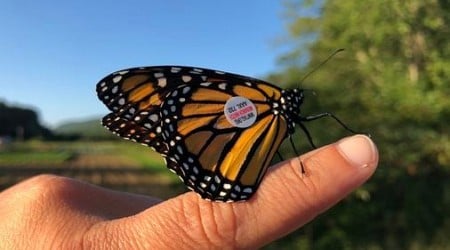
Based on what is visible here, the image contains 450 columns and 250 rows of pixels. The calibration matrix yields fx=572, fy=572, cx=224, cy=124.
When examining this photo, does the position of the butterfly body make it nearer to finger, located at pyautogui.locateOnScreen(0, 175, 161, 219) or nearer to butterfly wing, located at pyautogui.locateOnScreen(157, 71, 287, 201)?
butterfly wing, located at pyautogui.locateOnScreen(157, 71, 287, 201)

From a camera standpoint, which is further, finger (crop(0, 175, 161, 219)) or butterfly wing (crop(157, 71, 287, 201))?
finger (crop(0, 175, 161, 219))

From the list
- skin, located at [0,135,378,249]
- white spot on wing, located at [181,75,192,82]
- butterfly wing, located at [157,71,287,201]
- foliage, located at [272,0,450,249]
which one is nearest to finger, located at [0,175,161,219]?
skin, located at [0,135,378,249]

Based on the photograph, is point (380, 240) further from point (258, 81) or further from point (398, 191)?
point (258, 81)

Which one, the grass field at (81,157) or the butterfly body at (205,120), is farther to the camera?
the grass field at (81,157)

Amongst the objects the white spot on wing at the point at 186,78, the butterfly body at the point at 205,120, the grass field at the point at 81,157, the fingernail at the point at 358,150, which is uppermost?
the white spot on wing at the point at 186,78

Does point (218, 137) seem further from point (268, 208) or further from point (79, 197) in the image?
point (79, 197)

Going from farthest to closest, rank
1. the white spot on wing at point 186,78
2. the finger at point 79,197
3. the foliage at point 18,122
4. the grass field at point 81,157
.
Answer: the foliage at point 18,122 → the grass field at point 81,157 → the finger at point 79,197 → the white spot on wing at point 186,78

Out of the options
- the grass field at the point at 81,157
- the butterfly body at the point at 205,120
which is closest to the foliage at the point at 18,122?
the grass field at the point at 81,157

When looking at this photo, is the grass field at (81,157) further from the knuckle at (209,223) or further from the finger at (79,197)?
Result: the knuckle at (209,223)
